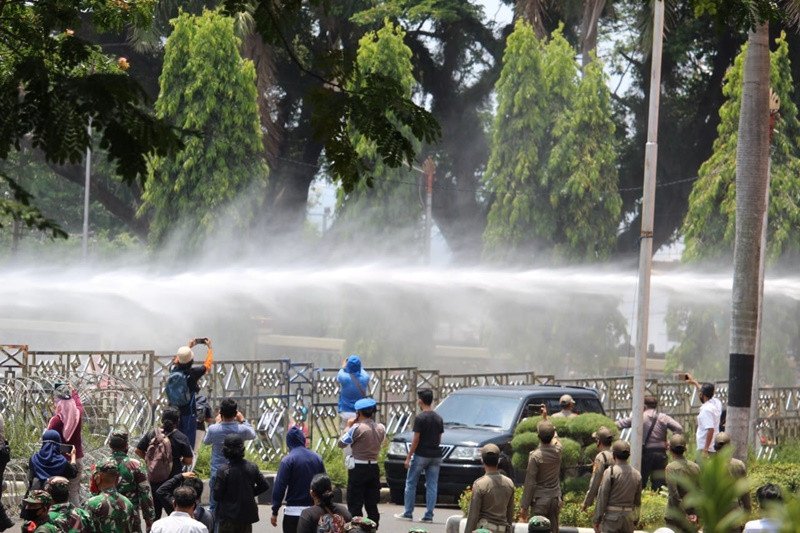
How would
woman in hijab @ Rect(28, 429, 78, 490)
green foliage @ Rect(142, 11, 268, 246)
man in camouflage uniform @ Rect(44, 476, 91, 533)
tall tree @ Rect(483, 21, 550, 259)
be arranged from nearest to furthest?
1. man in camouflage uniform @ Rect(44, 476, 91, 533)
2. woman in hijab @ Rect(28, 429, 78, 490)
3. green foliage @ Rect(142, 11, 268, 246)
4. tall tree @ Rect(483, 21, 550, 259)

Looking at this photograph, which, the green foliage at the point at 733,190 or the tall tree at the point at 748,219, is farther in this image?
the green foliage at the point at 733,190

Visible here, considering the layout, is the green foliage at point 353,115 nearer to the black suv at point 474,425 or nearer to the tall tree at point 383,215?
the black suv at point 474,425

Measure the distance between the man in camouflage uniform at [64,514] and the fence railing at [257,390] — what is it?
7817 millimetres

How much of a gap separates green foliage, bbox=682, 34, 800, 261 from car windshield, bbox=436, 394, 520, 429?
14.4 m

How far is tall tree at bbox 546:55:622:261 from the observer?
128 feet

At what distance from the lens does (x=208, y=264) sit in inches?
1507

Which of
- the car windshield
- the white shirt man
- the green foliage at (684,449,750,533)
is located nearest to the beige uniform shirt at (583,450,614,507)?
the white shirt man

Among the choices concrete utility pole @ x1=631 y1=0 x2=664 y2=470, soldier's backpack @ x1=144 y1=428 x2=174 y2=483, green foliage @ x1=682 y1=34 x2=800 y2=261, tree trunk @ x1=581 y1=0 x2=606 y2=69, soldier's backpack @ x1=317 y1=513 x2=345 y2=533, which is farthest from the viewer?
tree trunk @ x1=581 y1=0 x2=606 y2=69

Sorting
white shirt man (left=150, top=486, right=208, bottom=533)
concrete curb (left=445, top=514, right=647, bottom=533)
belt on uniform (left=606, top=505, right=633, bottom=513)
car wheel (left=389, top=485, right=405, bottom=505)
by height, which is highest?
white shirt man (left=150, top=486, right=208, bottom=533)

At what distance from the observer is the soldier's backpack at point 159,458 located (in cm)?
1368


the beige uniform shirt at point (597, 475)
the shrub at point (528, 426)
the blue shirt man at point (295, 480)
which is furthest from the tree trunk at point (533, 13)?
the blue shirt man at point (295, 480)

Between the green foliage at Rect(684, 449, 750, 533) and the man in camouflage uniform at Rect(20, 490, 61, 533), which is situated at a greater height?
the green foliage at Rect(684, 449, 750, 533)

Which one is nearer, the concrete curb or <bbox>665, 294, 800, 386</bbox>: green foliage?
the concrete curb

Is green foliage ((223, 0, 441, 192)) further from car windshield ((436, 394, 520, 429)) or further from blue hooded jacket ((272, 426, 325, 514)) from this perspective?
car windshield ((436, 394, 520, 429))
